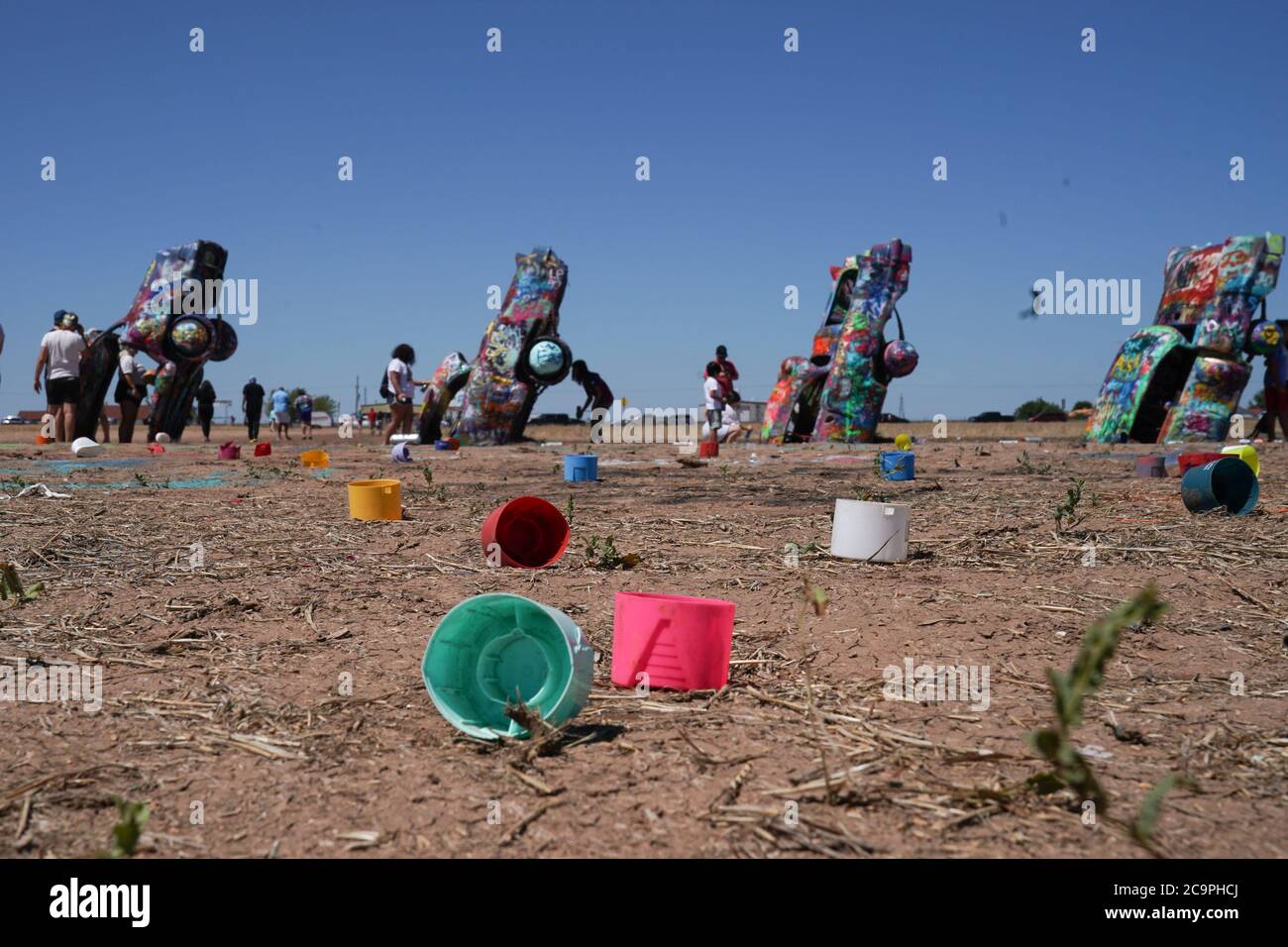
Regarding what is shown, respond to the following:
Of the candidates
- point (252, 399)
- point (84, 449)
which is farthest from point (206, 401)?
point (84, 449)

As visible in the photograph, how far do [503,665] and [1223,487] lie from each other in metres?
4.98

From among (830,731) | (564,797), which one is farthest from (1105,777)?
(564,797)

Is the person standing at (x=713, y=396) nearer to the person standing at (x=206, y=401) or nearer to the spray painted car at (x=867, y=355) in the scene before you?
the spray painted car at (x=867, y=355)

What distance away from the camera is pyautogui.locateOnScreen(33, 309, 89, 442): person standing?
14000 millimetres

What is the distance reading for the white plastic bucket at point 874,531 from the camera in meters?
4.50

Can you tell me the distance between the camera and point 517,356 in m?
17.5

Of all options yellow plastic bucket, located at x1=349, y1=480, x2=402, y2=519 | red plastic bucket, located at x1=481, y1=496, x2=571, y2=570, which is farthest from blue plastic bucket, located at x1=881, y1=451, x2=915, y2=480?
red plastic bucket, located at x1=481, y1=496, x2=571, y2=570

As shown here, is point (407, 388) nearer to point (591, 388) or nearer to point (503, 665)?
point (591, 388)

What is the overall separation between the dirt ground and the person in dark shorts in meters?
14.5

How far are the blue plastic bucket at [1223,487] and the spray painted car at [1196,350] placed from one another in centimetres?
1064

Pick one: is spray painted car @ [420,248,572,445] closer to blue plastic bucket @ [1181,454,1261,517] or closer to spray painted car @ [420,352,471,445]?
spray painted car @ [420,352,471,445]

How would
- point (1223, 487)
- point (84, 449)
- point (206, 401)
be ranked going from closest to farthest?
1. point (1223, 487)
2. point (84, 449)
3. point (206, 401)

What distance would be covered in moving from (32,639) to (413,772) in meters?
1.85
